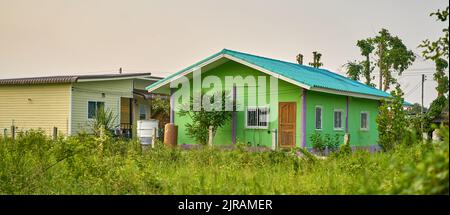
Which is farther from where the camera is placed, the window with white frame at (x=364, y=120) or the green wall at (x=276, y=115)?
the window with white frame at (x=364, y=120)

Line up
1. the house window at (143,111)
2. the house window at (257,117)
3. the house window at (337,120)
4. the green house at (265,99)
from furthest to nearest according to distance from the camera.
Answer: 1. the house window at (143,111)
2. the house window at (337,120)
3. the house window at (257,117)
4. the green house at (265,99)

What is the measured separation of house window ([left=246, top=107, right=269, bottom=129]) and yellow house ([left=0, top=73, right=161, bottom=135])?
8019mm

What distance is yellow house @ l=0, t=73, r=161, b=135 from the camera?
24844 millimetres

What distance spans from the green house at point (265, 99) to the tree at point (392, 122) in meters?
4.44

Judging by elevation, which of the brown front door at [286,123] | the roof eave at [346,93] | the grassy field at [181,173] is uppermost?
the roof eave at [346,93]

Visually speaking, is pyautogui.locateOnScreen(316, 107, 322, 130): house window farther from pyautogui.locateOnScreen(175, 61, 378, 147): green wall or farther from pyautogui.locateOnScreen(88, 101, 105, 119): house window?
pyautogui.locateOnScreen(88, 101, 105, 119): house window

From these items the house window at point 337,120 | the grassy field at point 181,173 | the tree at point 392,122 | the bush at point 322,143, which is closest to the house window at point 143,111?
the house window at point 337,120

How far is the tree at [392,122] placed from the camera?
551 inches

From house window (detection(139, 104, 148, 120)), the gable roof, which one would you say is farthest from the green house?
house window (detection(139, 104, 148, 120))

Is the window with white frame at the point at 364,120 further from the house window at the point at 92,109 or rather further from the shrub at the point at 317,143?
the house window at the point at 92,109

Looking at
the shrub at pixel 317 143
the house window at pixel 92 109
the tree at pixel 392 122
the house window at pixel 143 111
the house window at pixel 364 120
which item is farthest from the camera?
the house window at pixel 143 111

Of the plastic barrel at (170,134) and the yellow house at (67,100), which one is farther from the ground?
the yellow house at (67,100)
